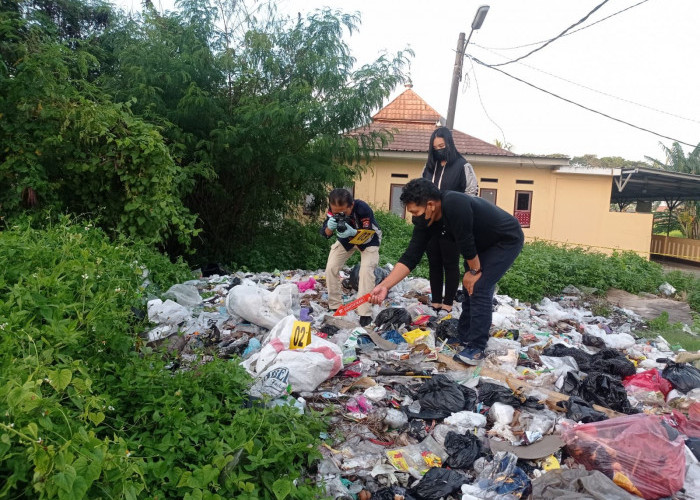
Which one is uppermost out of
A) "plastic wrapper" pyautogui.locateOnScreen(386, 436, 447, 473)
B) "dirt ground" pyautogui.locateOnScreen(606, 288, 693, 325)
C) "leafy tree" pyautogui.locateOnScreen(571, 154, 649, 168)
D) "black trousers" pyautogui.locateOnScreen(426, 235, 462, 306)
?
"leafy tree" pyautogui.locateOnScreen(571, 154, 649, 168)

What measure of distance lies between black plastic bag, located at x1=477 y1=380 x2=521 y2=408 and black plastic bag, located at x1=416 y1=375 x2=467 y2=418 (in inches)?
5.5

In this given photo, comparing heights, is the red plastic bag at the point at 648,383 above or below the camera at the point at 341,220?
below

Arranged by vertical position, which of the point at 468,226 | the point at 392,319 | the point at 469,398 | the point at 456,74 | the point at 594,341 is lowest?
the point at 594,341

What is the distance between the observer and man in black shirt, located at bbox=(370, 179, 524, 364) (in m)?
3.74

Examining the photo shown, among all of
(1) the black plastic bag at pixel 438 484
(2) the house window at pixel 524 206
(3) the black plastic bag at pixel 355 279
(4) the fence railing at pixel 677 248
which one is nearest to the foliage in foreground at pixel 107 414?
(1) the black plastic bag at pixel 438 484

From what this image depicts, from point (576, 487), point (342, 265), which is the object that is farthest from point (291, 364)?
point (342, 265)

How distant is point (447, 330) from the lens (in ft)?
15.3

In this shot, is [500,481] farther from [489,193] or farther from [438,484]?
[489,193]

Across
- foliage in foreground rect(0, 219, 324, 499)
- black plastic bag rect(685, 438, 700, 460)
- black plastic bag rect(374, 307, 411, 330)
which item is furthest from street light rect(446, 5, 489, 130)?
foliage in foreground rect(0, 219, 324, 499)

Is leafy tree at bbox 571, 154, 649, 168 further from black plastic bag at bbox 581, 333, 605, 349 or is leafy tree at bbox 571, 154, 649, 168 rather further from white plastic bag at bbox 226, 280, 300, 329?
white plastic bag at bbox 226, 280, 300, 329

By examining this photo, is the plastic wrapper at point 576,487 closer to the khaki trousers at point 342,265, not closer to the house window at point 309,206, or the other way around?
the khaki trousers at point 342,265

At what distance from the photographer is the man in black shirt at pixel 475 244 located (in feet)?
12.3

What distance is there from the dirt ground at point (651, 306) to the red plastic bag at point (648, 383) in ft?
13.2

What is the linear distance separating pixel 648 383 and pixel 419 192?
7.66ft
